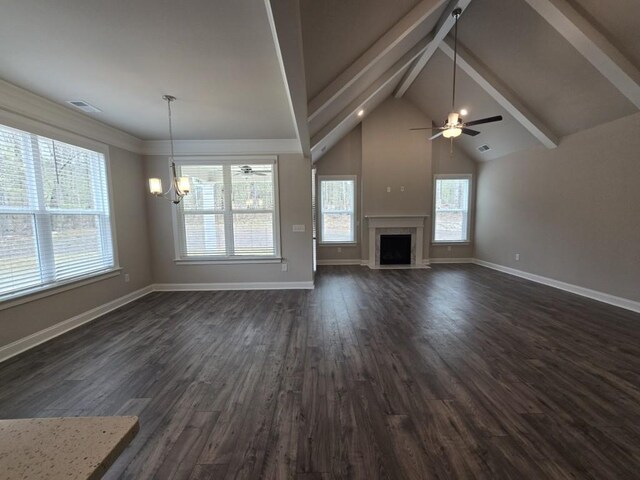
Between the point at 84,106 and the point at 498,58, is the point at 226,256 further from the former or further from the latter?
the point at 498,58

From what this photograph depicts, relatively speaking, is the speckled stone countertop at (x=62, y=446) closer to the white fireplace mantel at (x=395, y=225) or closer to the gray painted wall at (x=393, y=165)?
the white fireplace mantel at (x=395, y=225)

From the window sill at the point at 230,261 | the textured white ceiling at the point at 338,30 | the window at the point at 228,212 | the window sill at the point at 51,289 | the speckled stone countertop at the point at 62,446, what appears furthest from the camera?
the window sill at the point at 230,261

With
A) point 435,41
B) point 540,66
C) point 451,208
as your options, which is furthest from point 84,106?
point 451,208

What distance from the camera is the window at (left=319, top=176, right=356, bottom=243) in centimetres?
703

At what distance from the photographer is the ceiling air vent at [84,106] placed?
2.96 meters

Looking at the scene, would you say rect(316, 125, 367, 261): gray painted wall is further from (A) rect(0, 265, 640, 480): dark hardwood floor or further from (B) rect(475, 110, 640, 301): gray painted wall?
(A) rect(0, 265, 640, 480): dark hardwood floor

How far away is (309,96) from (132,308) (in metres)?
3.98

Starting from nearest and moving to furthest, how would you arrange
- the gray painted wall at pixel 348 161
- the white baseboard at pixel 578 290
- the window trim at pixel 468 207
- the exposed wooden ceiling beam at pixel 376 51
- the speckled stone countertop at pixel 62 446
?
the speckled stone countertop at pixel 62 446, the exposed wooden ceiling beam at pixel 376 51, the white baseboard at pixel 578 290, the gray painted wall at pixel 348 161, the window trim at pixel 468 207

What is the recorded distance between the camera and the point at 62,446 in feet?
1.78

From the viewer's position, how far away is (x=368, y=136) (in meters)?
6.64

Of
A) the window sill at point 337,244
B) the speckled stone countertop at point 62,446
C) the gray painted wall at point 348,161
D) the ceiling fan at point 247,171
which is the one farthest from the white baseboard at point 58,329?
the gray painted wall at point 348,161

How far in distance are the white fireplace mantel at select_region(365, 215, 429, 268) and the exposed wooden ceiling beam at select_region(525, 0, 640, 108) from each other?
3.92 m

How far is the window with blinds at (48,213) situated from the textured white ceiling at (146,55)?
639 millimetres

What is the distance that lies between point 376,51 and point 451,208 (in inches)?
200
